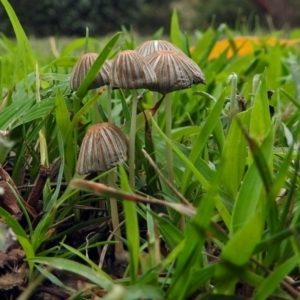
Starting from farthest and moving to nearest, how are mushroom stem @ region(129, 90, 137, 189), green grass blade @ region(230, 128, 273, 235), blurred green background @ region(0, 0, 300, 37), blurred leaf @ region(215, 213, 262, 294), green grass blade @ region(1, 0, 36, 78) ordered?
1. blurred green background @ region(0, 0, 300, 37)
2. green grass blade @ region(1, 0, 36, 78)
3. mushroom stem @ region(129, 90, 137, 189)
4. green grass blade @ region(230, 128, 273, 235)
5. blurred leaf @ region(215, 213, 262, 294)

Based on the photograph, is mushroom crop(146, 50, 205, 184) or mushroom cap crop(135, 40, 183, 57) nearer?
mushroom crop(146, 50, 205, 184)

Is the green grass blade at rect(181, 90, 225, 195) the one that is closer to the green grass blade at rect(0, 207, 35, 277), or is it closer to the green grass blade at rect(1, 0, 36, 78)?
the green grass blade at rect(0, 207, 35, 277)

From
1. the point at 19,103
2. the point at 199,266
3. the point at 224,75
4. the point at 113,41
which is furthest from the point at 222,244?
the point at 224,75

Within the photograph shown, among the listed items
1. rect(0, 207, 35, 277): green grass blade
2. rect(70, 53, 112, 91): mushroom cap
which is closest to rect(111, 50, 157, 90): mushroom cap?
rect(70, 53, 112, 91): mushroom cap

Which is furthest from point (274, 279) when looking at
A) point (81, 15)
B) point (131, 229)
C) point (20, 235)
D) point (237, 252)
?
point (81, 15)

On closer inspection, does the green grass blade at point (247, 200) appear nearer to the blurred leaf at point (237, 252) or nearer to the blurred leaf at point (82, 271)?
the blurred leaf at point (237, 252)

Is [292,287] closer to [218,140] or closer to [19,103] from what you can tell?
[218,140]

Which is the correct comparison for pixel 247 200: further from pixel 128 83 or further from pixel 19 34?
pixel 19 34

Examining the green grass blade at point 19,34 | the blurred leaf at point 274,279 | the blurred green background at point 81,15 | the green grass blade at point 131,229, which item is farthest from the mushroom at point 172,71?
the blurred green background at point 81,15
